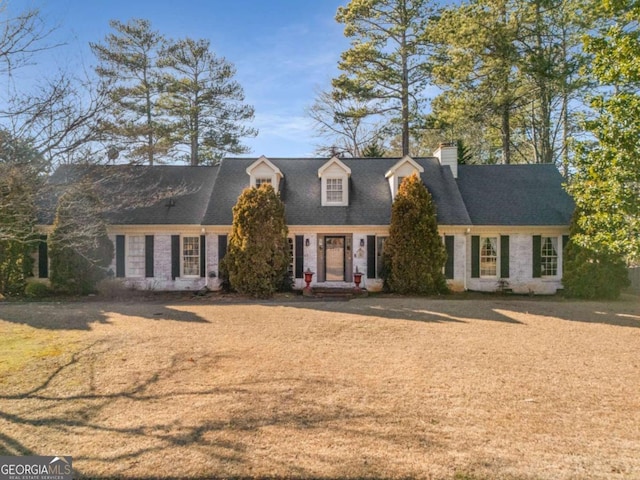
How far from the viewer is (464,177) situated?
685 inches

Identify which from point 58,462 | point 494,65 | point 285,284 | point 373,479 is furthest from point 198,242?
point 494,65

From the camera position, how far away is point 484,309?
1099 cm

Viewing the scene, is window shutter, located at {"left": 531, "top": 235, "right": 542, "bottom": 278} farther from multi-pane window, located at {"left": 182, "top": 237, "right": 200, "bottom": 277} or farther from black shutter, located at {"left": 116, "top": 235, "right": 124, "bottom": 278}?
black shutter, located at {"left": 116, "top": 235, "right": 124, "bottom": 278}

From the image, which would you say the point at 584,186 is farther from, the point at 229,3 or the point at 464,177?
the point at 229,3

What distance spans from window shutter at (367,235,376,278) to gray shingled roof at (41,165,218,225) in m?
7.18

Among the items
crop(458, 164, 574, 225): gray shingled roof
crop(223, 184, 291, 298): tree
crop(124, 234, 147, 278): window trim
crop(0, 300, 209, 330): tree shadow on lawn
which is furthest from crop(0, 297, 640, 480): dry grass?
crop(458, 164, 574, 225): gray shingled roof

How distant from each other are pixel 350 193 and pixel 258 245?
203 inches

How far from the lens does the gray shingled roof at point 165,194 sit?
1486cm

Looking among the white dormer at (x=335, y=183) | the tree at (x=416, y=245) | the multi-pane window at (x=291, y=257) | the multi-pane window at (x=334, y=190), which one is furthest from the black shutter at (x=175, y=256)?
the tree at (x=416, y=245)

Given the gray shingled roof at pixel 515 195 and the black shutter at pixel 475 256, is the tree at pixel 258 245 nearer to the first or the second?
the black shutter at pixel 475 256

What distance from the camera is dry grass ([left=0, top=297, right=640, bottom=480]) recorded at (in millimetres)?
3426

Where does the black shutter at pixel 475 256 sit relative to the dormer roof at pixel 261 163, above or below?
below

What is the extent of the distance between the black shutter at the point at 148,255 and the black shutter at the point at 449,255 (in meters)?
12.1

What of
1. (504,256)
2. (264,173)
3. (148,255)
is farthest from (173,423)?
(504,256)
